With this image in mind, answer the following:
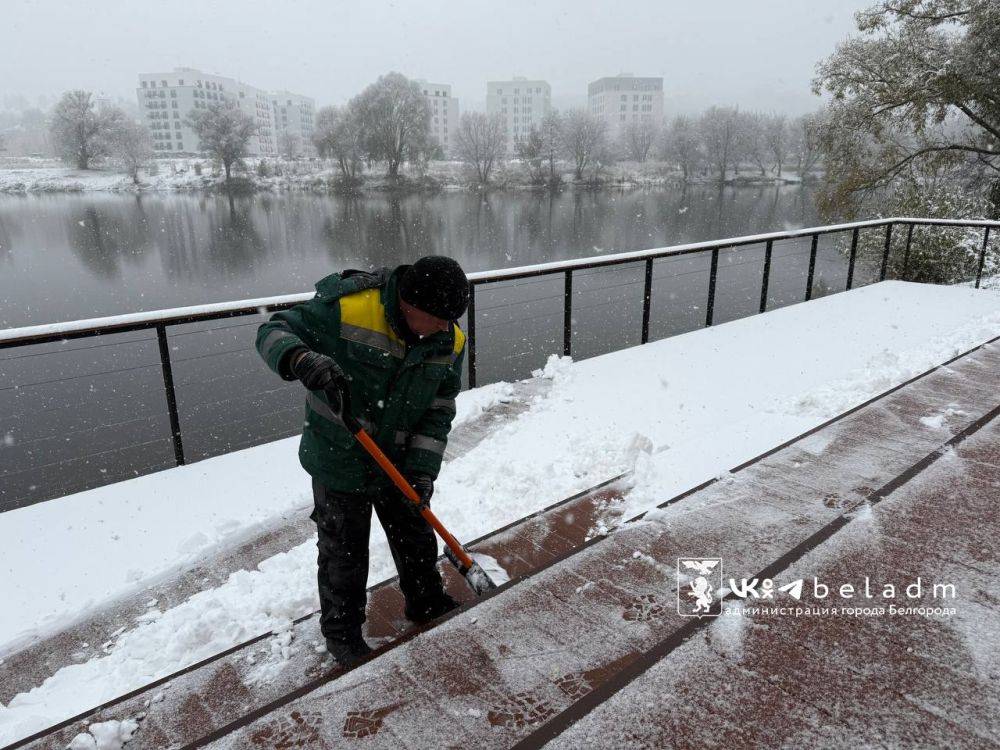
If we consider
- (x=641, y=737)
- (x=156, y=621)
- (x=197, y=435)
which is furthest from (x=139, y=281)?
(x=641, y=737)

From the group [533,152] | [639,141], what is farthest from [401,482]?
[639,141]

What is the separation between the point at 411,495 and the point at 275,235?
3169 cm

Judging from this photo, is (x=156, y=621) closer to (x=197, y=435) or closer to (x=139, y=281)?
(x=197, y=435)

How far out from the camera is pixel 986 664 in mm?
2262

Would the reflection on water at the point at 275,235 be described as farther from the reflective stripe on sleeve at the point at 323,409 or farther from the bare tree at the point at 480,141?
the reflective stripe on sleeve at the point at 323,409

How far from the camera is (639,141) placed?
9281 cm

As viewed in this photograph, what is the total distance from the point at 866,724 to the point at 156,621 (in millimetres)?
Result: 2815

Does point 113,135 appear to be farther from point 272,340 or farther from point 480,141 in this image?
point 272,340

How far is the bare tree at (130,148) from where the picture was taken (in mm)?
52844

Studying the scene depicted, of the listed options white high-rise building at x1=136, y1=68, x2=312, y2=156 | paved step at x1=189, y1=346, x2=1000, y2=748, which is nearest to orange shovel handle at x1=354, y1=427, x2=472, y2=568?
paved step at x1=189, y1=346, x2=1000, y2=748

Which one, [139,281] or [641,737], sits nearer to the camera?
[641,737]

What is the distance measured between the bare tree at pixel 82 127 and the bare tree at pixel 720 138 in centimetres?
5584

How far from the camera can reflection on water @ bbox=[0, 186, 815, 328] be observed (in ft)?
70.5

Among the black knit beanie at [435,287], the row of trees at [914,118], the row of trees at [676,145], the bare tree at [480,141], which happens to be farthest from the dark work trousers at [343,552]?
the bare tree at [480,141]
